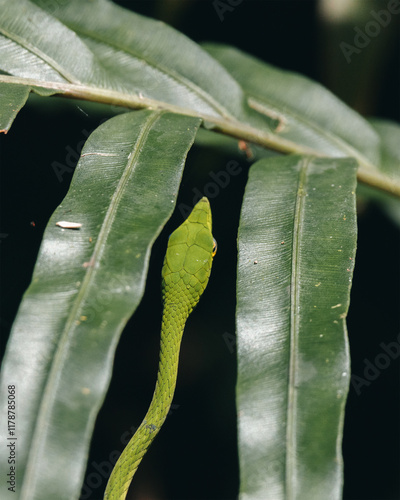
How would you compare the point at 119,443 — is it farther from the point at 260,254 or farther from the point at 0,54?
the point at 0,54

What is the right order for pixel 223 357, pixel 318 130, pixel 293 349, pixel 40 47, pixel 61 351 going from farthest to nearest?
pixel 223 357 → pixel 318 130 → pixel 40 47 → pixel 293 349 → pixel 61 351

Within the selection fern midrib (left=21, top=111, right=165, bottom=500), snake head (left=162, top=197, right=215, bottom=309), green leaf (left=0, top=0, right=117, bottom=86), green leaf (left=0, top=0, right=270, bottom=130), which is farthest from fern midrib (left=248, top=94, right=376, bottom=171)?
fern midrib (left=21, top=111, right=165, bottom=500)

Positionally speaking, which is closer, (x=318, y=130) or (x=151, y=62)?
(x=151, y=62)

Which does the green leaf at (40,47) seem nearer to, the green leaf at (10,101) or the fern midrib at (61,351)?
the green leaf at (10,101)

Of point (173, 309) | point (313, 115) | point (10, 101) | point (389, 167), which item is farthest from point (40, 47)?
point (389, 167)

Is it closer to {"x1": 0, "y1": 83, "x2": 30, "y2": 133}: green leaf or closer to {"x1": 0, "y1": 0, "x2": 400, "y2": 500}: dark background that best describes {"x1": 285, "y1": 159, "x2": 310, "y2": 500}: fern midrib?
{"x1": 0, "y1": 0, "x2": 400, "y2": 500}: dark background

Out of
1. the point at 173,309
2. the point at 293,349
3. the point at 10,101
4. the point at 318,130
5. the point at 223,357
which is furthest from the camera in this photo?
the point at 223,357

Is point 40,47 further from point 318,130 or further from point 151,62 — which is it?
point 318,130
